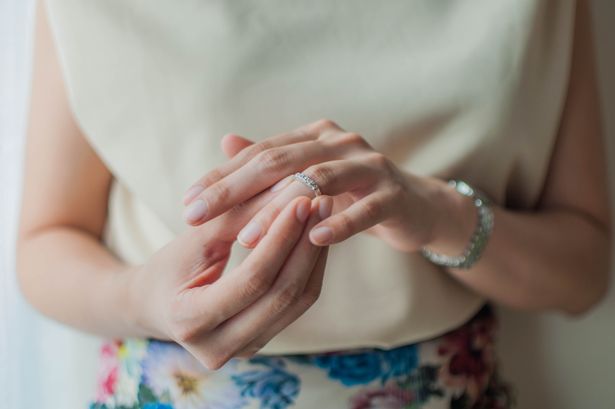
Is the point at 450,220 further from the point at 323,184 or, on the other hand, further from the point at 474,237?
the point at 323,184

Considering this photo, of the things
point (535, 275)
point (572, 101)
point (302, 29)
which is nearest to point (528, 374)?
point (535, 275)

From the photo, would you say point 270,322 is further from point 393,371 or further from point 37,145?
point 37,145

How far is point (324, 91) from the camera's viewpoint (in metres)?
0.69

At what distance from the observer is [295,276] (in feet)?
1.66

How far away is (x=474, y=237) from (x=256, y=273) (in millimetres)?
288

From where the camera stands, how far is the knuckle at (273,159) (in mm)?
535

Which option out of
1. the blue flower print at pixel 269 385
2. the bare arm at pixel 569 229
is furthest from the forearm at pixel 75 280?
the bare arm at pixel 569 229

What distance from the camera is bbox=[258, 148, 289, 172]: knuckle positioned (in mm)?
535

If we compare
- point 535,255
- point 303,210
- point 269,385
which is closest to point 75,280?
point 269,385

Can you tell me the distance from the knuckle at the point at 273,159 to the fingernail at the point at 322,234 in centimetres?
7

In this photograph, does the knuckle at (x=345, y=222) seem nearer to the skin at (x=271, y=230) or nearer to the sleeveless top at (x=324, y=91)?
the skin at (x=271, y=230)

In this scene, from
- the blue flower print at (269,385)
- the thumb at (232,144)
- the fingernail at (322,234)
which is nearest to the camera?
the fingernail at (322,234)

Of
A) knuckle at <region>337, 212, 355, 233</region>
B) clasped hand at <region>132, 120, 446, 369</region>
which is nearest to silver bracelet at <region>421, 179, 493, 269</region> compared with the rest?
clasped hand at <region>132, 120, 446, 369</region>

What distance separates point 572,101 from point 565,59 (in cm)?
6
